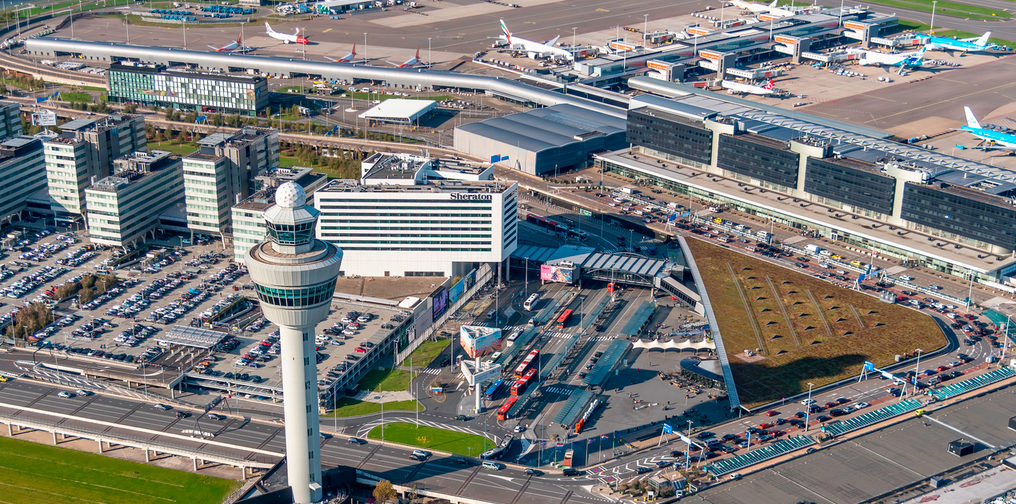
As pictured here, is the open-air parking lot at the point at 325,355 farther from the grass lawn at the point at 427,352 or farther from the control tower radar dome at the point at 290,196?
the control tower radar dome at the point at 290,196

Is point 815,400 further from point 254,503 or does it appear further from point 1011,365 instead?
point 254,503

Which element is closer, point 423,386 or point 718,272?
point 423,386

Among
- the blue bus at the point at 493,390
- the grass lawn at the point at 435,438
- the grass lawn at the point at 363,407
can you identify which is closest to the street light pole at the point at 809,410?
the grass lawn at the point at 435,438

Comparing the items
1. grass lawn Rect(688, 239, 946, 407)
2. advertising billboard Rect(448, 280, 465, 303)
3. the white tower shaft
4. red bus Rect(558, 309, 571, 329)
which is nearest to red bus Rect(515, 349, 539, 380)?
red bus Rect(558, 309, 571, 329)

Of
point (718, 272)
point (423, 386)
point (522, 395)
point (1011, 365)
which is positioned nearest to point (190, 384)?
point (423, 386)

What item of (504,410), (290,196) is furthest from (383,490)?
(290,196)

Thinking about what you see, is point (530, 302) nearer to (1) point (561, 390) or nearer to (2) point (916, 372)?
(1) point (561, 390)
